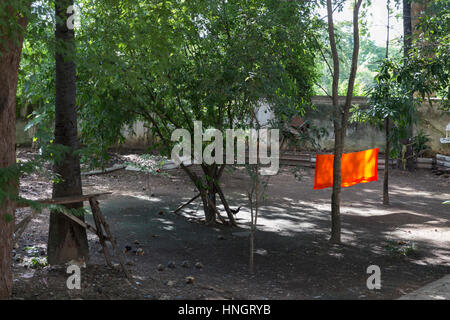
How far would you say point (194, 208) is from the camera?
11.5 m

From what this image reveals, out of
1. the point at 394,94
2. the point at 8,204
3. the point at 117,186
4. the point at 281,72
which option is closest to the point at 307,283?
the point at 281,72

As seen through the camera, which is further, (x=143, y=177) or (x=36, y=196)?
(x=143, y=177)

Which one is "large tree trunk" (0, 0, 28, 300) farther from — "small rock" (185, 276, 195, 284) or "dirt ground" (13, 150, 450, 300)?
"small rock" (185, 276, 195, 284)

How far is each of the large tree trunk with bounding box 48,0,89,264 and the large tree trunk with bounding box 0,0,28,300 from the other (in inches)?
67.8

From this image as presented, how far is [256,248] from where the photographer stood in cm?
832

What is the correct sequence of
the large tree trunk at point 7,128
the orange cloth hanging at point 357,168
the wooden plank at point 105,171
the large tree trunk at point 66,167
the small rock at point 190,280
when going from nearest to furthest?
the large tree trunk at point 7,128, the small rock at point 190,280, the large tree trunk at point 66,167, the orange cloth hanging at point 357,168, the wooden plank at point 105,171

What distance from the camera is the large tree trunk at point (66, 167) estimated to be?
250 inches

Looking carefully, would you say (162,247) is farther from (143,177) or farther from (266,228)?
(143,177)

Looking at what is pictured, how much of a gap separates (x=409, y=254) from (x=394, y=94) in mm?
4428

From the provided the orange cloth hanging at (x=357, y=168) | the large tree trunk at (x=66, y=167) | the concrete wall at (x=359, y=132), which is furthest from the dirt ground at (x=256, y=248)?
the concrete wall at (x=359, y=132)

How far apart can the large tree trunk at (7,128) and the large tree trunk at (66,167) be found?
1.72 meters

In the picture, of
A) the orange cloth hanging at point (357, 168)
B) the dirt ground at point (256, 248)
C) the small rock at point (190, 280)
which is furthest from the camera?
the orange cloth hanging at point (357, 168)

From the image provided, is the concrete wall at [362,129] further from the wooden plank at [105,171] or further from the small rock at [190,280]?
the small rock at [190,280]

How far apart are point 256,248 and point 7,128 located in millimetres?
4889
